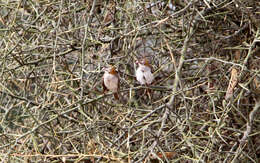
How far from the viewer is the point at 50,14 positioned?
147 inches

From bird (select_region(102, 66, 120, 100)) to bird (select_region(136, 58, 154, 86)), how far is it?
0.51ft

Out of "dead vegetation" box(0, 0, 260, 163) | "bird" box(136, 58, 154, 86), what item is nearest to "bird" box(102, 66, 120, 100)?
"dead vegetation" box(0, 0, 260, 163)

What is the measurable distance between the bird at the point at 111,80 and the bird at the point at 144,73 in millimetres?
157

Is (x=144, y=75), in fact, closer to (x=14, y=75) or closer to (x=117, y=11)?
(x=117, y=11)

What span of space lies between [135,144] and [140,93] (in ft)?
1.54

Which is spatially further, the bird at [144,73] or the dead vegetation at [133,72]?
the bird at [144,73]

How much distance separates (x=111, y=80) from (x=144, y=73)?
229 mm

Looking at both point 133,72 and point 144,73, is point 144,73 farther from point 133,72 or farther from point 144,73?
point 133,72

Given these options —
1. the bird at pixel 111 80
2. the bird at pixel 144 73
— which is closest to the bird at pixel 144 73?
the bird at pixel 144 73

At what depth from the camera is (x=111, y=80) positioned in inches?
133

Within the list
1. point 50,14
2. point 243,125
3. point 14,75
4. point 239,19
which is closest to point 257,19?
point 239,19

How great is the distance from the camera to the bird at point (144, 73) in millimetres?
3328

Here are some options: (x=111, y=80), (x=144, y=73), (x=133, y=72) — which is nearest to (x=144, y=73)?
(x=144, y=73)

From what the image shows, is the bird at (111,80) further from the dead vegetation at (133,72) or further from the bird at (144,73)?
the bird at (144,73)
